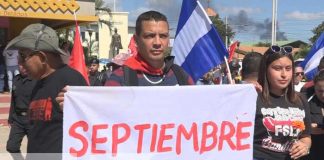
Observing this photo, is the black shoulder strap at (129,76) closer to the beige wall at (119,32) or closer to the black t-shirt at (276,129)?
the black t-shirt at (276,129)

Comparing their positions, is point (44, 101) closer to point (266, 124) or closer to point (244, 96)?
point (244, 96)

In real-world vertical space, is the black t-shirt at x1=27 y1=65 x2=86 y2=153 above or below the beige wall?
below

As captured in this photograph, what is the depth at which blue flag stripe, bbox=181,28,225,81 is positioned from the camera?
5.08 metres

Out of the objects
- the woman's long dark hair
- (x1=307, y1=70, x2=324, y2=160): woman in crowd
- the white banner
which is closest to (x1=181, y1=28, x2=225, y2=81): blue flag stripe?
(x1=307, y1=70, x2=324, y2=160): woman in crowd

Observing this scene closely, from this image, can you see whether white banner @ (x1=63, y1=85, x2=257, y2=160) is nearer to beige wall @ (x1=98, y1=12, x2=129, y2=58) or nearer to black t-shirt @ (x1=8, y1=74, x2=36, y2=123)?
black t-shirt @ (x1=8, y1=74, x2=36, y2=123)

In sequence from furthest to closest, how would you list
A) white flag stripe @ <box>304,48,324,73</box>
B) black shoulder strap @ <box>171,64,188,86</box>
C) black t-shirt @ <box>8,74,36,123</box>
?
white flag stripe @ <box>304,48,324,73</box>
black t-shirt @ <box>8,74,36,123</box>
black shoulder strap @ <box>171,64,188,86</box>

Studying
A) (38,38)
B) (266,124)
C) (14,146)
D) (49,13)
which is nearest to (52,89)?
(38,38)

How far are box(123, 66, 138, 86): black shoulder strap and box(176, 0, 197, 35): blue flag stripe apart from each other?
2.31m

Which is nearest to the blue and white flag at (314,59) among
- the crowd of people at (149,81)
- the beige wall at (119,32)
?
the crowd of people at (149,81)

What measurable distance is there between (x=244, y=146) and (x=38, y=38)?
152 cm

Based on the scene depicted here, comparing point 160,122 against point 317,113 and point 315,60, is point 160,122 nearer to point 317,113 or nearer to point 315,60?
point 317,113

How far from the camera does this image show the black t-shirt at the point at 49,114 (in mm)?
3121

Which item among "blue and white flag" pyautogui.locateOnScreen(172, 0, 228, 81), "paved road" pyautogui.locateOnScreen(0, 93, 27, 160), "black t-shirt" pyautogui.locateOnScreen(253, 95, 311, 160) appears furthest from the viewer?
"paved road" pyautogui.locateOnScreen(0, 93, 27, 160)

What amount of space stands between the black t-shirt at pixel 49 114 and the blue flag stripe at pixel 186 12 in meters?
2.35
